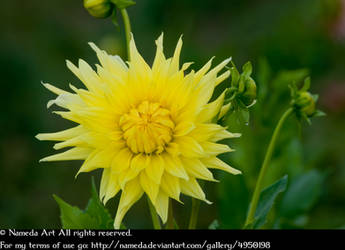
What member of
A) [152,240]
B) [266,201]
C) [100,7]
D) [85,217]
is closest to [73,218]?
[85,217]

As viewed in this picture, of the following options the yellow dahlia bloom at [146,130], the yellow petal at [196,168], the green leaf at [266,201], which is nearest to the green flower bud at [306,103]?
the green leaf at [266,201]

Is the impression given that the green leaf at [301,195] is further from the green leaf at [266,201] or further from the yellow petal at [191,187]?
the yellow petal at [191,187]

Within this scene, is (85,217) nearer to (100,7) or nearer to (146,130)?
(146,130)

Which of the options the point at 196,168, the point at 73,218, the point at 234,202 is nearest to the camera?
the point at 196,168

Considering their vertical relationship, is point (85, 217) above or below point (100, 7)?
below

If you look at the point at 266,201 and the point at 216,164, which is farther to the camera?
the point at 266,201

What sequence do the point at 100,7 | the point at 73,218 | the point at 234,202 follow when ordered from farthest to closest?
1. the point at 234,202
2. the point at 100,7
3. the point at 73,218

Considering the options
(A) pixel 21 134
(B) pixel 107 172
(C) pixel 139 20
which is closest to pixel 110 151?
(B) pixel 107 172

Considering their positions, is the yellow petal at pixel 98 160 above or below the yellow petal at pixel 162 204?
above
